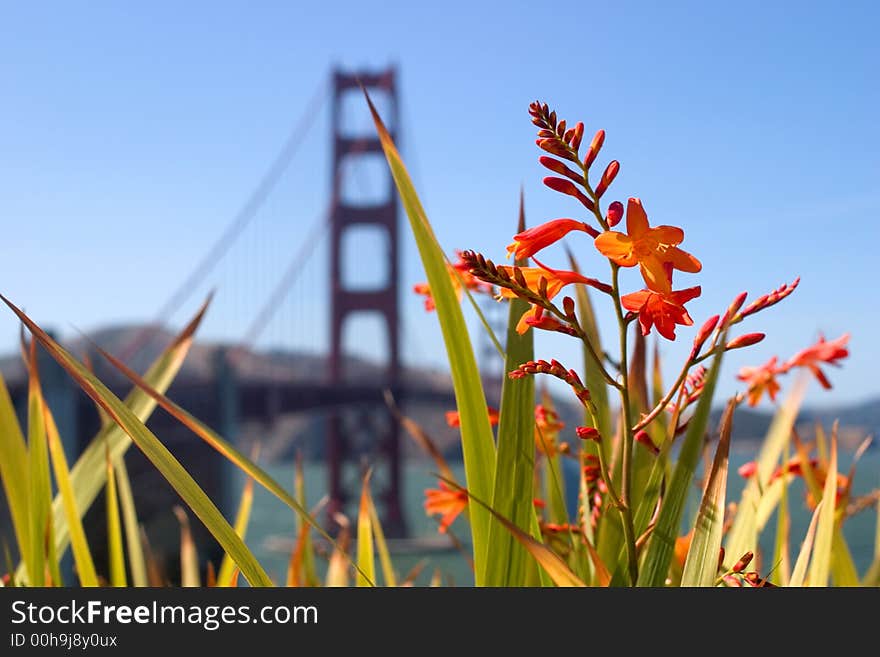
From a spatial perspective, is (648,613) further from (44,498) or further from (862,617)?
(44,498)

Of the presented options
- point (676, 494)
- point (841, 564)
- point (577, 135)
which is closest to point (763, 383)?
point (841, 564)

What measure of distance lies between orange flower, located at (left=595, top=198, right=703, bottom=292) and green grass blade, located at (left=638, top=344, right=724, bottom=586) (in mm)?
76

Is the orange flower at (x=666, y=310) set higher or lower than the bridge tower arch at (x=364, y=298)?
lower

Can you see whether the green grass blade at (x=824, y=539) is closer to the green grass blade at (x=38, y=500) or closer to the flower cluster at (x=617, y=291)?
the flower cluster at (x=617, y=291)

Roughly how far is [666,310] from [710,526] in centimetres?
14

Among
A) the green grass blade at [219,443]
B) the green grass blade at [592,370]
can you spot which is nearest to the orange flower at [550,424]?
the green grass blade at [592,370]

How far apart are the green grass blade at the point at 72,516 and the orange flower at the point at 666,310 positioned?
49 centimetres

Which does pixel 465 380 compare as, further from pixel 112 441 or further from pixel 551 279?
pixel 112 441

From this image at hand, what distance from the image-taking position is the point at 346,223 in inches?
604

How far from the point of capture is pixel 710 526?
1.55 feet

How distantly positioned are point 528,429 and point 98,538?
7.83 meters

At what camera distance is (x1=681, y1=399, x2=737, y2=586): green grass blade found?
0.47 m

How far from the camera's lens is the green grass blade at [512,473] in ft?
1.61

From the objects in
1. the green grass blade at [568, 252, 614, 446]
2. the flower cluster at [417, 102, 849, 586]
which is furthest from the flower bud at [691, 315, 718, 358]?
the green grass blade at [568, 252, 614, 446]
